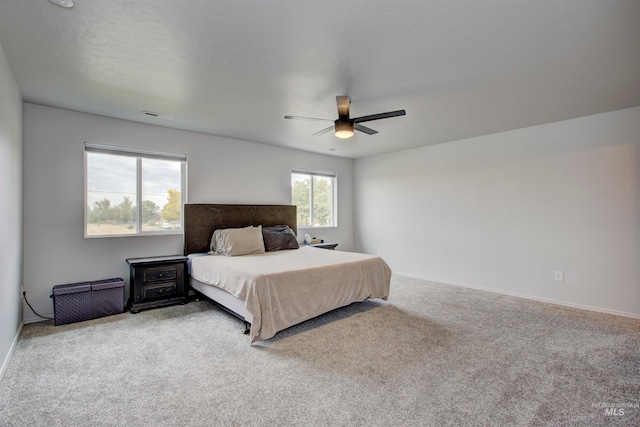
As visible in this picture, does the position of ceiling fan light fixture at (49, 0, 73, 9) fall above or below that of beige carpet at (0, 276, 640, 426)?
above

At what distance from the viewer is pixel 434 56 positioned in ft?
7.93

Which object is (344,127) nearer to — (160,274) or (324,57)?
(324,57)

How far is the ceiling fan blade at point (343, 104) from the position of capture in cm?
297

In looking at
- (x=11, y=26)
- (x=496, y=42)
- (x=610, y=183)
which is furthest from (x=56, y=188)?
(x=610, y=183)

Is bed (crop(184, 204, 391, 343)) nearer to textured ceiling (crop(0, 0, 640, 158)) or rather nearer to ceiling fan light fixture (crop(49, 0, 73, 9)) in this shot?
textured ceiling (crop(0, 0, 640, 158))

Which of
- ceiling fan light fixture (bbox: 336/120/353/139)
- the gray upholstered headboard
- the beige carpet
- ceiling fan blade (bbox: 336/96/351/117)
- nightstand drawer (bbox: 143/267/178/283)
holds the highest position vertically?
ceiling fan blade (bbox: 336/96/351/117)

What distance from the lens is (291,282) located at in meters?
3.11

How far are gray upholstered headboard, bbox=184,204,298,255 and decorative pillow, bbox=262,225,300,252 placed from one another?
32 cm

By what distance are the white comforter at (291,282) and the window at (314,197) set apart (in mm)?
2032

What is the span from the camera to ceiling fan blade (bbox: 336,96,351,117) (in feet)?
9.75

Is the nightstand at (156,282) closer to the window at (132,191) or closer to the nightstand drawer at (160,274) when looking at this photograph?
the nightstand drawer at (160,274)

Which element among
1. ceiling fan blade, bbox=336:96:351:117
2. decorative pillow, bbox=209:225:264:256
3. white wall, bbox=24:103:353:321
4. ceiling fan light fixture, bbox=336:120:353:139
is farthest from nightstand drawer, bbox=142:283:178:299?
ceiling fan blade, bbox=336:96:351:117

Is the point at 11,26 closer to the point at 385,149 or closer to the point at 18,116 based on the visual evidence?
the point at 18,116

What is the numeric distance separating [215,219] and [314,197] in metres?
2.28
